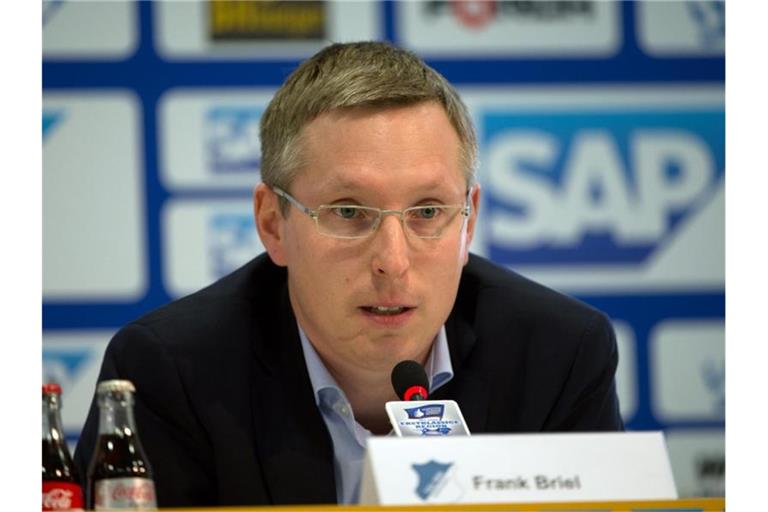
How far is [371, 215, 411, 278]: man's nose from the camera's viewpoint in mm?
2389

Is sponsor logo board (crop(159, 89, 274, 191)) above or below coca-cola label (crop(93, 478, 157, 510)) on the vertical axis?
above

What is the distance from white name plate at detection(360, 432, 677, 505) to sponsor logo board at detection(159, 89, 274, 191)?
2.71 meters

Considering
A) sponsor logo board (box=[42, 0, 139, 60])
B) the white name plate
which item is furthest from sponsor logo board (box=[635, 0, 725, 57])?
the white name plate

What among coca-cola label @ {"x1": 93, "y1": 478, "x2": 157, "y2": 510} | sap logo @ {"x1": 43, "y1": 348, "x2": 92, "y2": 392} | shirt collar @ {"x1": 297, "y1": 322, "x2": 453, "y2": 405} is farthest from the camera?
sap logo @ {"x1": 43, "y1": 348, "x2": 92, "y2": 392}

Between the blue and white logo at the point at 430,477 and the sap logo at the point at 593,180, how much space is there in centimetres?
275

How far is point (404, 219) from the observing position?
2.44 metres

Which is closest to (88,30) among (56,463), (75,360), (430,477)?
(75,360)

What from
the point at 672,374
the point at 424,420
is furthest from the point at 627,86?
the point at 424,420

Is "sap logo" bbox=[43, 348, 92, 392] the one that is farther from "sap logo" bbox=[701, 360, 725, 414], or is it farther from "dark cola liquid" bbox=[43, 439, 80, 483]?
"dark cola liquid" bbox=[43, 439, 80, 483]

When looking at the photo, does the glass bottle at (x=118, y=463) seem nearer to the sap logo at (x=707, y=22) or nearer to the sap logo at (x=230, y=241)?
the sap logo at (x=230, y=241)

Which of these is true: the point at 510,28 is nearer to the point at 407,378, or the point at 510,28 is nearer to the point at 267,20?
the point at 267,20

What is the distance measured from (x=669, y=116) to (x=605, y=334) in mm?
1902

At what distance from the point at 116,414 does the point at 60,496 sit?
0.45 ft

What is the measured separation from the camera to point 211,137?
430cm
